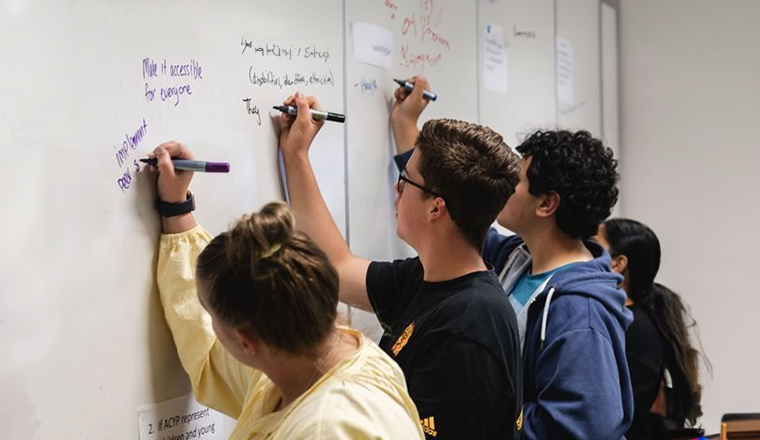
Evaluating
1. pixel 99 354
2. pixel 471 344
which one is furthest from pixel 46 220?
pixel 471 344

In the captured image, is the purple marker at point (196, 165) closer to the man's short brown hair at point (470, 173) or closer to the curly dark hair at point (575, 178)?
the man's short brown hair at point (470, 173)

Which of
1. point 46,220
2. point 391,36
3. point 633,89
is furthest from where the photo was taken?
point 633,89

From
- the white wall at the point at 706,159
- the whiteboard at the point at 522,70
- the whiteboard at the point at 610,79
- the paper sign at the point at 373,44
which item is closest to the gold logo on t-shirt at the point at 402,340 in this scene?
the paper sign at the point at 373,44

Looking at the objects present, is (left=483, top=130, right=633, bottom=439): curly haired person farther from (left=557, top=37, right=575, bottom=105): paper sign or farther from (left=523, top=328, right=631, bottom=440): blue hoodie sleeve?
(left=557, top=37, right=575, bottom=105): paper sign

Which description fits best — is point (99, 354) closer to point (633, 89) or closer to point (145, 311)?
point (145, 311)

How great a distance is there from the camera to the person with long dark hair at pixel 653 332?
2.22 m

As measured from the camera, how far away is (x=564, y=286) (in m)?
1.71

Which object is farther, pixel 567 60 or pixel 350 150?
pixel 567 60

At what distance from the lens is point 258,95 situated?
1571 mm

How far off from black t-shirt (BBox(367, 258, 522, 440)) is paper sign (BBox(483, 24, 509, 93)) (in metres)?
1.09

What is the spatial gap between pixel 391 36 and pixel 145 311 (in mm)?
998

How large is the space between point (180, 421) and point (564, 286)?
0.86m

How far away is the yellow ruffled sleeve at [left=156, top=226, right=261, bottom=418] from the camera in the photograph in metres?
1.35

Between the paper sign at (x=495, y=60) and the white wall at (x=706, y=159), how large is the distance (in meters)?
1.13
